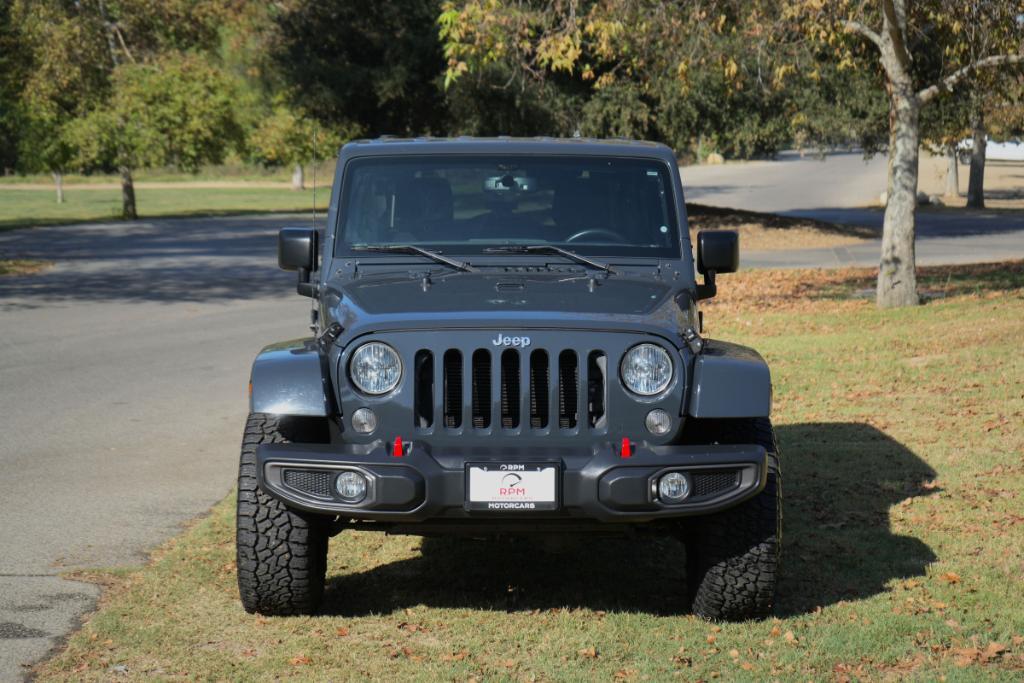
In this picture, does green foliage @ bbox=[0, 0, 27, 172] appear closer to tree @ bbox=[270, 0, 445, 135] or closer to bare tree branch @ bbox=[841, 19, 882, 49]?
tree @ bbox=[270, 0, 445, 135]

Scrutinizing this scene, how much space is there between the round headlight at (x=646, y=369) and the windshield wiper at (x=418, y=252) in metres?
1.09

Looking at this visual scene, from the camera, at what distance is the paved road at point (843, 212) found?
83.3ft

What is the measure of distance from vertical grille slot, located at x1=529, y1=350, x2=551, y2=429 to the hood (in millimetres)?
127

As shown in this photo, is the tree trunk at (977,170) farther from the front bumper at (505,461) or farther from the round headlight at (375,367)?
the round headlight at (375,367)

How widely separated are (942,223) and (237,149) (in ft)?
74.2

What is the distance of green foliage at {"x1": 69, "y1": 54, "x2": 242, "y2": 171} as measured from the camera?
38.4m

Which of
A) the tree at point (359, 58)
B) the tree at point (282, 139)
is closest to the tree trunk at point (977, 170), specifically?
the tree at point (359, 58)

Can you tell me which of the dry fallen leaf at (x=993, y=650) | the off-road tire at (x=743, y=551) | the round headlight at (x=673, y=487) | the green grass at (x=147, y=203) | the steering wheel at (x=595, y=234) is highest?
the steering wheel at (x=595, y=234)

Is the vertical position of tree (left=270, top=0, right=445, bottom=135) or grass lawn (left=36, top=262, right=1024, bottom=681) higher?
tree (left=270, top=0, right=445, bottom=135)

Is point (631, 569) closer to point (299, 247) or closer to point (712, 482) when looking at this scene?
point (712, 482)

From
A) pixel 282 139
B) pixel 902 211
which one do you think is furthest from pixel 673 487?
pixel 282 139

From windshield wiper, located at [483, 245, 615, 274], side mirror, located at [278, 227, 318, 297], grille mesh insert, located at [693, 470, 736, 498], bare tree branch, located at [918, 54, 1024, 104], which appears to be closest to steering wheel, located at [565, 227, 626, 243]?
windshield wiper, located at [483, 245, 615, 274]

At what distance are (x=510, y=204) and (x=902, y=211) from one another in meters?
10.6

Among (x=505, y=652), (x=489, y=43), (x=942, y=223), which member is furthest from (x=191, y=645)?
(x=942, y=223)
